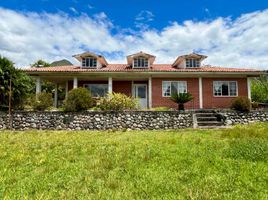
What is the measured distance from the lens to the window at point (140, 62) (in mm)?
24062

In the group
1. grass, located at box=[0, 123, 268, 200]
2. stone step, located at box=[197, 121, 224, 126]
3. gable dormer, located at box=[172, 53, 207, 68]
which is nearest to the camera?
grass, located at box=[0, 123, 268, 200]

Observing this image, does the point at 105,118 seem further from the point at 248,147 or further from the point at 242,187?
the point at 242,187

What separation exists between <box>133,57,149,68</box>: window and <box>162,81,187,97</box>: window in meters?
2.46

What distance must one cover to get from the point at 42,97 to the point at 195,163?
43.2 ft

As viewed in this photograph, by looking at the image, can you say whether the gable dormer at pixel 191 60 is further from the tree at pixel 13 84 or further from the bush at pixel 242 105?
the tree at pixel 13 84

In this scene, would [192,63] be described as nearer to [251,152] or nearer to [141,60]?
[141,60]

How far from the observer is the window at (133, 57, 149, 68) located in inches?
947

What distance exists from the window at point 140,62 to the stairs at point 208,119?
25.6 feet

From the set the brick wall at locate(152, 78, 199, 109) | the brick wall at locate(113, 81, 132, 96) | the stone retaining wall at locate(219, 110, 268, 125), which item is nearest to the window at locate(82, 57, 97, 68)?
the brick wall at locate(113, 81, 132, 96)

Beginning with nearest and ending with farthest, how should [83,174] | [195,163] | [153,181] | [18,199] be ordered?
1. [18,199]
2. [153,181]
3. [83,174]
4. [195,163]

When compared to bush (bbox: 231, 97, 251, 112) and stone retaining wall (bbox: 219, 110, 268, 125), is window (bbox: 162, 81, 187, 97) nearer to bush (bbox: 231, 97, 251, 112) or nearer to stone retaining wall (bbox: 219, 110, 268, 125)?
bush (bbox: 231, 97, 251, 112)

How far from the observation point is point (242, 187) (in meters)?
4.53

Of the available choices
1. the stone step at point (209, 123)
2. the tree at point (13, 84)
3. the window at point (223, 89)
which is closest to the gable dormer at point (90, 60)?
the tree at point (13, 84)

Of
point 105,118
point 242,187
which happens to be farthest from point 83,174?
point 105,118
